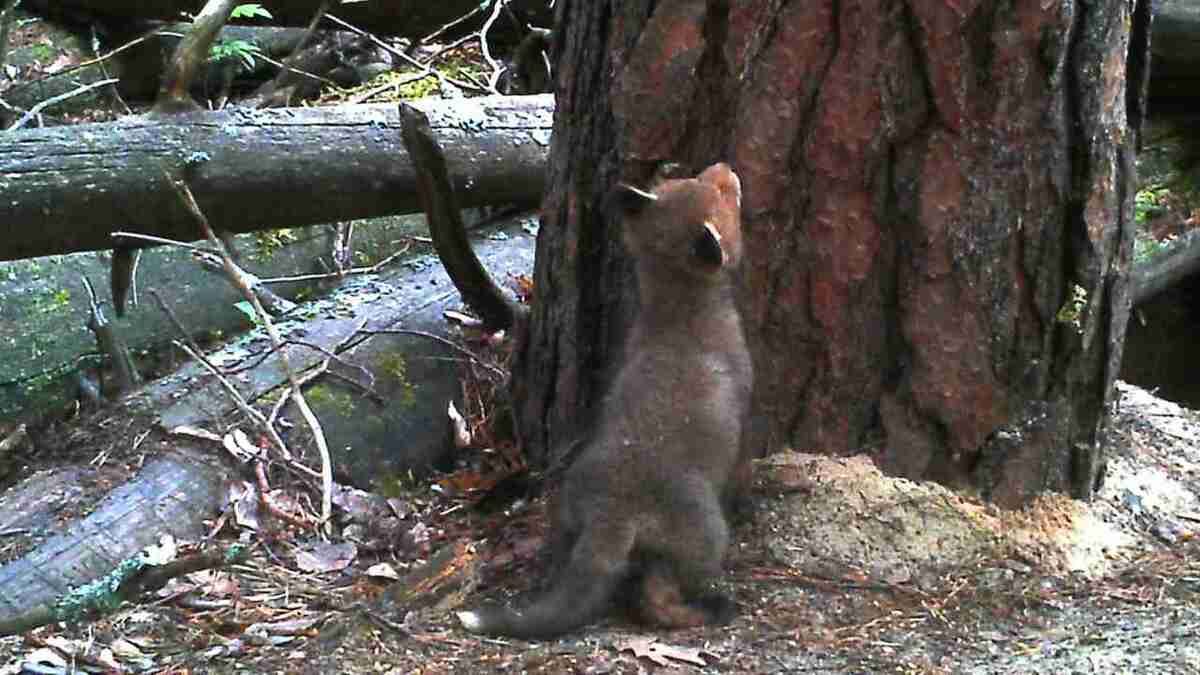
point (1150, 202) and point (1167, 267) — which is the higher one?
point (1150, 202)

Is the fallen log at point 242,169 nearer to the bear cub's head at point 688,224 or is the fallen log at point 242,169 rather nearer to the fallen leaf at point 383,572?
the fallen leaf at point 383,572

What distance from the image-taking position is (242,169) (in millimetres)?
5434

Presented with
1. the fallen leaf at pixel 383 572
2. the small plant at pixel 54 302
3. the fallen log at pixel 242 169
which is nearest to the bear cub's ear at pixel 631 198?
the fallen leaf at pixel 383 572

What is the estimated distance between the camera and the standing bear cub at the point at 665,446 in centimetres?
335

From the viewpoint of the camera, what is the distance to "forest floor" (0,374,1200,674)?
10.4 feet

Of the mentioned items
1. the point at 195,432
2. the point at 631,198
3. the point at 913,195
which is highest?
the point at 913,195

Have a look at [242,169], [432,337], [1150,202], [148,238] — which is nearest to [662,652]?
[432,337]

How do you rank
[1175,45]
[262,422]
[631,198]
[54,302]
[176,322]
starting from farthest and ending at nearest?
[1175,45] < [54,302] < [176,322] < [262,422] < [631,198]

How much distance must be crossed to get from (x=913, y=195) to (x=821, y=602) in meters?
1.11


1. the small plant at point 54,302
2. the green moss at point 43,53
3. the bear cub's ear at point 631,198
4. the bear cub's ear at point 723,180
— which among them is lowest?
the small plant at point 54,302

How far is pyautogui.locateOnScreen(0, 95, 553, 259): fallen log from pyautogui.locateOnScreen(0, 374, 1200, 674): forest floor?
1817mm

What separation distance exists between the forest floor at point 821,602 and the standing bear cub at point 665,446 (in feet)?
0.31

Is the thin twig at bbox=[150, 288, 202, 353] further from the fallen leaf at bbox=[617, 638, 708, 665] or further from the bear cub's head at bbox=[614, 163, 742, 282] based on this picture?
the fallen leaf at bbox=[617, 638, 708, 665]

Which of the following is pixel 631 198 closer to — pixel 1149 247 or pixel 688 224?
Answer: pixel 688 224
